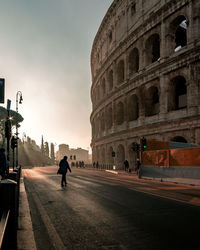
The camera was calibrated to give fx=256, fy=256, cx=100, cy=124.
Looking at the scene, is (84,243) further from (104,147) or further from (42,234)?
Result: (104,147)

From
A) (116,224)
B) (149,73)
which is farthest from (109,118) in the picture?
(116,224)

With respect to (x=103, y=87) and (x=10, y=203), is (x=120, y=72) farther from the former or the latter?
(x=10, y=203)

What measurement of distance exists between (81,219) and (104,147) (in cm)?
3819

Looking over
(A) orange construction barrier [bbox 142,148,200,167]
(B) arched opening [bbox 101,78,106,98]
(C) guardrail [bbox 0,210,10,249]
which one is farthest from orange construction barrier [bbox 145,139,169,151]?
(B) arched opening [bbox 101,78,106,98]

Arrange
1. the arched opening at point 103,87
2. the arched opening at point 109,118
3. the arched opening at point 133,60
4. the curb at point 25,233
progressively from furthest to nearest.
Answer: the arched opening at point 103,87 < the arched opening at point 109,118 < the arched opening at point 133,60 < the curb at point 25,233

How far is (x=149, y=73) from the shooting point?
1181 inches

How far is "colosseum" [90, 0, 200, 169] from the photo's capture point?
80.9 feet

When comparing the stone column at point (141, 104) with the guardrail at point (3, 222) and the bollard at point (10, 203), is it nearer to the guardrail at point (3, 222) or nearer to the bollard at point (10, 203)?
the bollard at point (10, 203)

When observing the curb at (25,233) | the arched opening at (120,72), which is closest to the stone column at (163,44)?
the arched opening at (120,72)

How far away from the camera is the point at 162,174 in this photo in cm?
1822

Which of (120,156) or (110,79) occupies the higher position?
(110,79)

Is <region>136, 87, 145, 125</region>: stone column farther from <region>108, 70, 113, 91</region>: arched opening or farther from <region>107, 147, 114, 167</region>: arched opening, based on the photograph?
<region>107, 147, 114, 167</region>: arched opening

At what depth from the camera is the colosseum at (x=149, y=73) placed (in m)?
24.7

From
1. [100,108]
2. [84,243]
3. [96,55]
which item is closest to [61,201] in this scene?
[84,243]
